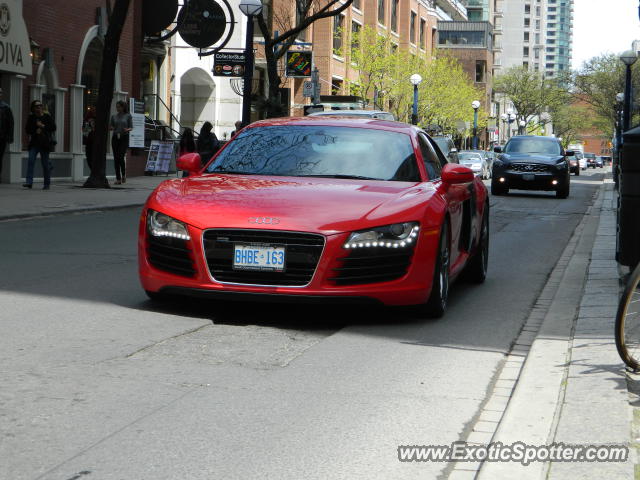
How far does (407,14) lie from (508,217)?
5829cm

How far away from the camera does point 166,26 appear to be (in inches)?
1411

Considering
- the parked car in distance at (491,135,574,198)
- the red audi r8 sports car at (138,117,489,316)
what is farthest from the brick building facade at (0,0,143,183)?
the red audi r8 sports car at (138,117,489,316)

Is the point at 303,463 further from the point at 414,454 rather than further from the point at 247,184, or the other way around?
the point at 247,184

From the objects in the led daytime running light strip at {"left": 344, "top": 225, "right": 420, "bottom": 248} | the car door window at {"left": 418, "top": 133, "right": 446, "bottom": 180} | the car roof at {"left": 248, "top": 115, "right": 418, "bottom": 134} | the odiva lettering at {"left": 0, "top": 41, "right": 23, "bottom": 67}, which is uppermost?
the odiva lettering at {"left": 0, "top": 41, "right": 23, "bottom": 67}

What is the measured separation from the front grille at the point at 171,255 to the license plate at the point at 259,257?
0.36m

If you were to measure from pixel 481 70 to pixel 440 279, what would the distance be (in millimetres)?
118237

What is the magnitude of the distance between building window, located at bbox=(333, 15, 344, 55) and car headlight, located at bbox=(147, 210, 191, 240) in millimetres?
54349

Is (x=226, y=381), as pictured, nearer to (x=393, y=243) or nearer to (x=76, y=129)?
(x=393, y=243)

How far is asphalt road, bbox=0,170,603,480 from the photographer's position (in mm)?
4445

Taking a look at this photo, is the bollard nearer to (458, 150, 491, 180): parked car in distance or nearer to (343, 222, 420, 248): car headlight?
(343, 222, 420, 248): car headlight

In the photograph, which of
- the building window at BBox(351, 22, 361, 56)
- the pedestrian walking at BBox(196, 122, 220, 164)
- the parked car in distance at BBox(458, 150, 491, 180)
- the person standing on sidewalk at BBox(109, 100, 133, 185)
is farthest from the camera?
the building window at BBox(351, 22, 361, 56)

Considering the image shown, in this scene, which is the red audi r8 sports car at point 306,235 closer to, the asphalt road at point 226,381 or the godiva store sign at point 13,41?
the asphalt road at point 226,381

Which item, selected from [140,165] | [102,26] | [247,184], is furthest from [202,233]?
[140,165]

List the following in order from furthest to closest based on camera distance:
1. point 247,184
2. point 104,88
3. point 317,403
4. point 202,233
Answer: point 104,88 → point 247,184 → point 202,233 → point 317,403
